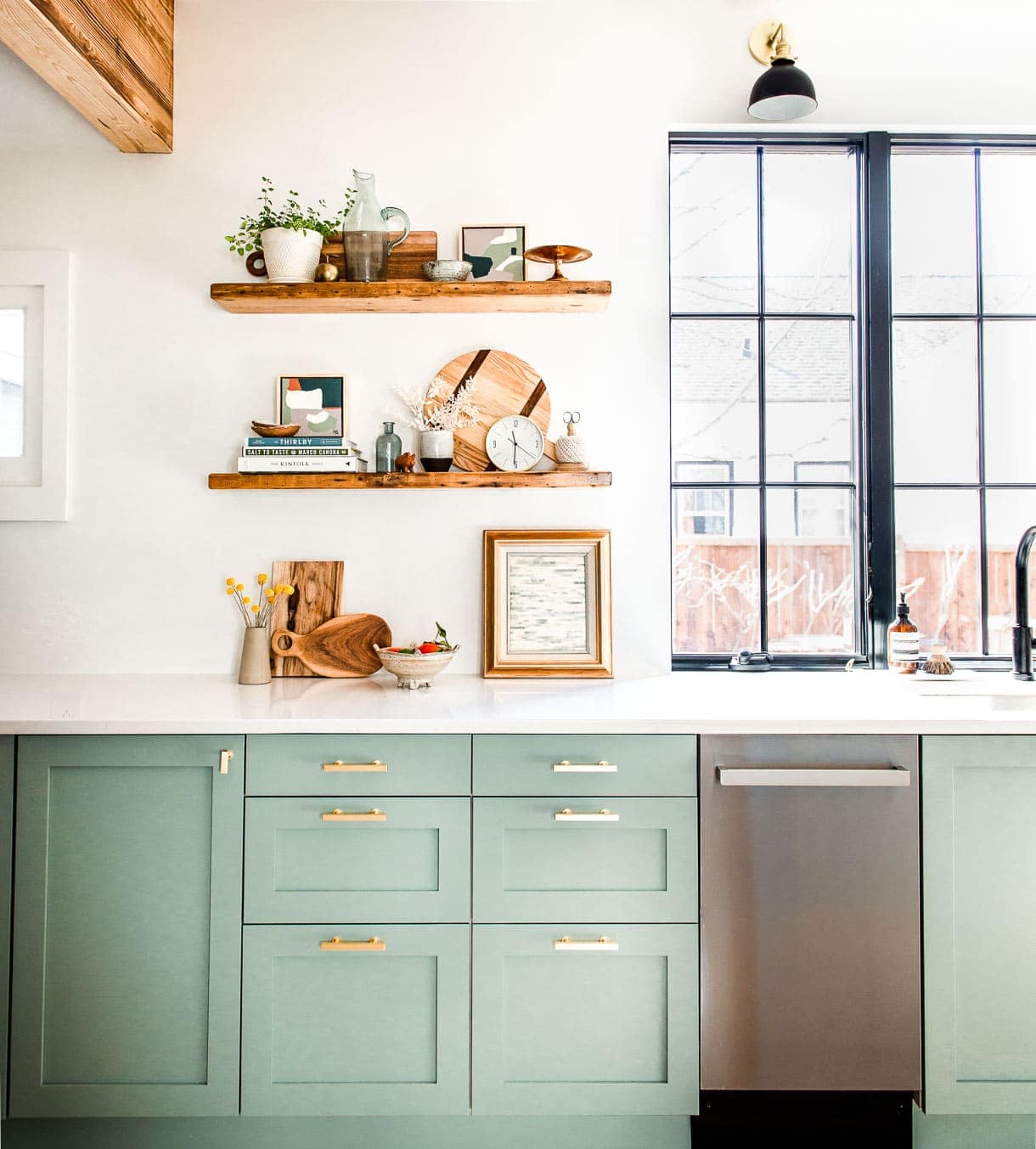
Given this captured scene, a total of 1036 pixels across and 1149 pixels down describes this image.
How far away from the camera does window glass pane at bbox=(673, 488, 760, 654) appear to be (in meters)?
2.46

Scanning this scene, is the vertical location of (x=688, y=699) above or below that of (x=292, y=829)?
above

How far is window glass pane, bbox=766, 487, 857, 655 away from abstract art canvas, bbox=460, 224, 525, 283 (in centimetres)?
104

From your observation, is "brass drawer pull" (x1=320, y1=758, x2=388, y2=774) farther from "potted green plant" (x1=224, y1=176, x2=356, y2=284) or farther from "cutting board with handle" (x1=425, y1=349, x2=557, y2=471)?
"potted green plant" (x1=224, y1=176, x2=356, y2=284)

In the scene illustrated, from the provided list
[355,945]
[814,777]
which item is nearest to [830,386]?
[814,777]

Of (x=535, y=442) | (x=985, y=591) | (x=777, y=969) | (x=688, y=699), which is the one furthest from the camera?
(x=985, y=591)

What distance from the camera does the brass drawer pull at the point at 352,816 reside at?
169 centimetres

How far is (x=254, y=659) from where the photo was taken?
2.19 m

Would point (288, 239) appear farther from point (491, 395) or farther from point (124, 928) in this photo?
point (124, 928)

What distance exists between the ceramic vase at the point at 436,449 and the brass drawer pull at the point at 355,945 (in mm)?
1176

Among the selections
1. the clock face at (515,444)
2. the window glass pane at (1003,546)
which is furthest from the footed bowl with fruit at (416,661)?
the window glass pane at (1003,546)

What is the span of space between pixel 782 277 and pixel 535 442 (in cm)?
93

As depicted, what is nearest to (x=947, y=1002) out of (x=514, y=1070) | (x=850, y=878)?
(x=850, y=878)

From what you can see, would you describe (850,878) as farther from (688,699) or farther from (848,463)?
(848,463)

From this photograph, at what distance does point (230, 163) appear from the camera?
7.65 feet
